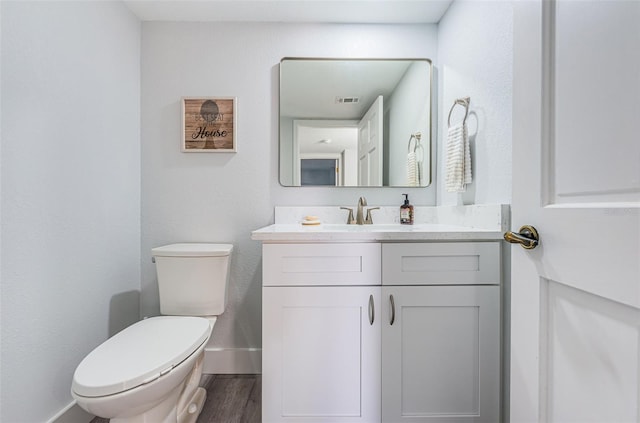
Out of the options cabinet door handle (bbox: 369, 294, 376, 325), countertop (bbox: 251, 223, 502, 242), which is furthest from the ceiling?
cabinet door handle (bbox: 369, 294, 376, 325)

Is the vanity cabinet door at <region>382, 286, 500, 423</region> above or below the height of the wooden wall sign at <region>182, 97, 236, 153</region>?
below

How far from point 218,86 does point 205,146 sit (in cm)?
36

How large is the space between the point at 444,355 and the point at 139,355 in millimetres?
1131

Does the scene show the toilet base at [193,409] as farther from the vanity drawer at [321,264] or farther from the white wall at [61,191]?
the vanity drawer at [321,264]

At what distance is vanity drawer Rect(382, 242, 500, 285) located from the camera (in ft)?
3.98

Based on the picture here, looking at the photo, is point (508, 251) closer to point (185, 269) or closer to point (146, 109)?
point (185, 269)

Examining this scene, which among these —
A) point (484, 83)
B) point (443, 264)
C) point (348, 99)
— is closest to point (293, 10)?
point (348, 99)

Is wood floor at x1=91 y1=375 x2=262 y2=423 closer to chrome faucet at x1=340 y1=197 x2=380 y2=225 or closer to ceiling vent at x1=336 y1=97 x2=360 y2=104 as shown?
chrome faucet at x1=340 y1=197 x2=380 y2=225

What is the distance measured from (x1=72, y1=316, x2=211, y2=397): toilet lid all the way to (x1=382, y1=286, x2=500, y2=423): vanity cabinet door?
77 cm

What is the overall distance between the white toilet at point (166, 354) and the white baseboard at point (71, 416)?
41cm

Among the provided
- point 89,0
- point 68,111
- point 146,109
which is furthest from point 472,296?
point 89,0

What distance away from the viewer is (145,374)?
100 cm

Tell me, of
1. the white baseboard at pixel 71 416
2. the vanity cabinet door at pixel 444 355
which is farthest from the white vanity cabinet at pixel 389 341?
the white baseboard at pixel 71 416

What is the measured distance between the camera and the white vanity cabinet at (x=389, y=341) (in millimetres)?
1207
